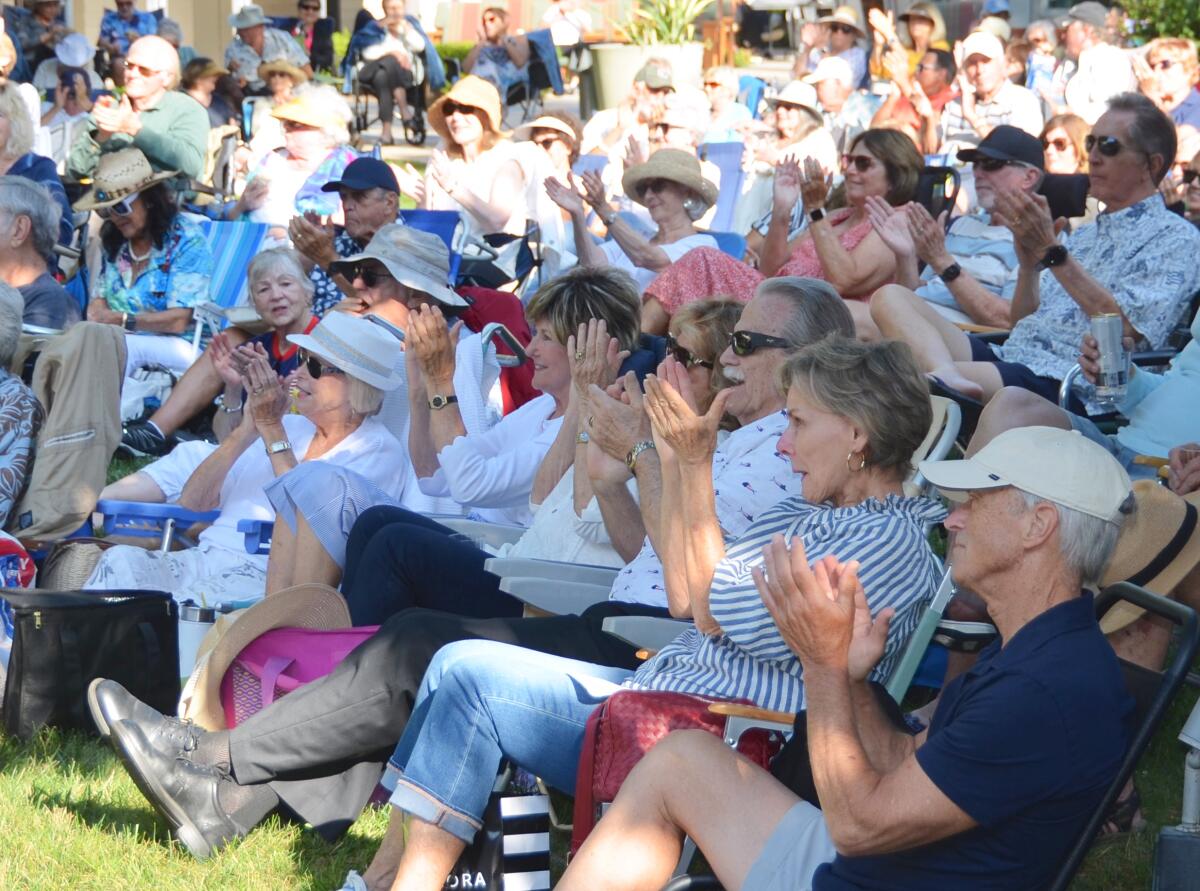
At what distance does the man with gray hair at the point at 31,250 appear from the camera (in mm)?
6652

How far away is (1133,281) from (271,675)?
319 cm

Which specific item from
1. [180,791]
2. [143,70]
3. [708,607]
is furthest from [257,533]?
[143,70]

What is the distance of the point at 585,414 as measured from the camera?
4.31 metres

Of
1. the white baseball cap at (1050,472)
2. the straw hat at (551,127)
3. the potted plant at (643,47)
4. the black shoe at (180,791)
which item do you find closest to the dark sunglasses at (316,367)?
the black shoe at (180,791)

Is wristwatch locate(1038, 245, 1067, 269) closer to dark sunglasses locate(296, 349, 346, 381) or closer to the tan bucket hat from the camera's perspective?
dark sunglasses locate(296, 349, 346, 381)

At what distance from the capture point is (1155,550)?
337 cm

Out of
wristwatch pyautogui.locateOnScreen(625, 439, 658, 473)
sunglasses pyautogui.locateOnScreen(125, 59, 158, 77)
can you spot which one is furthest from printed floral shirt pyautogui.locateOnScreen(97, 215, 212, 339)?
wristwatch pyautogui.locateOnScreen(625, 439, 658, 473)

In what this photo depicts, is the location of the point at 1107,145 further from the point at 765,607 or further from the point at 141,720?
the point at 141,720

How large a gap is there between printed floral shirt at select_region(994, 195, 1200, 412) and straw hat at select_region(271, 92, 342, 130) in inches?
184

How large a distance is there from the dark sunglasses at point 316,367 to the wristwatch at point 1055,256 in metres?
2.28

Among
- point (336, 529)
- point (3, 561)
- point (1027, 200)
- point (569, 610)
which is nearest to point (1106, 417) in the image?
point (1027, 200)

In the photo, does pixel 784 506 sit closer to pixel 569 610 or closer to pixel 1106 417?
pixel 569 610

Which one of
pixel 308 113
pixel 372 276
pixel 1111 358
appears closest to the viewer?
pixel 1111 358

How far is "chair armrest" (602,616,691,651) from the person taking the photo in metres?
3.42
